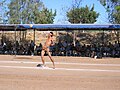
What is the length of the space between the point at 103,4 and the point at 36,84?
26475mm

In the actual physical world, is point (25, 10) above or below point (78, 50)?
above

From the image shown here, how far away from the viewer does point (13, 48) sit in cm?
2859

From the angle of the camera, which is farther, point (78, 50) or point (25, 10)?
point (25, 10)

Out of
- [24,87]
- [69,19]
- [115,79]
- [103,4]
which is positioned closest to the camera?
[24,87]

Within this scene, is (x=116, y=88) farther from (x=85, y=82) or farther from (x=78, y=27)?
(x=78, y=27)

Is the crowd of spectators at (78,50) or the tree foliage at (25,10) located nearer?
the crowd of spectators at (78,50)

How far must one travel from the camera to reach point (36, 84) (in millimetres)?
10078

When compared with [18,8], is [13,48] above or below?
below

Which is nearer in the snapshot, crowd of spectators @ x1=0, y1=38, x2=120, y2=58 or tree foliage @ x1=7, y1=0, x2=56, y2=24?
crowd of spectators @ x1=0, y1=38, x2=120, y2=58

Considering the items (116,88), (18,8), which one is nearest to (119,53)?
(116,88)

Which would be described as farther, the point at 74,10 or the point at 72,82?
the point at 74,10

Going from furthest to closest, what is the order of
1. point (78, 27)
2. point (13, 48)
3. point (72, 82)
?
point (13, 48) < point (78, 27) < point (72, 82)

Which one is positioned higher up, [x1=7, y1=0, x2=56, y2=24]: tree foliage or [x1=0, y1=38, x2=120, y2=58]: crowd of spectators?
[x1=7, y1=0, x2=56, y2=24]: tree foliage

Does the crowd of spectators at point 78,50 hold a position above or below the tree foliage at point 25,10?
below
